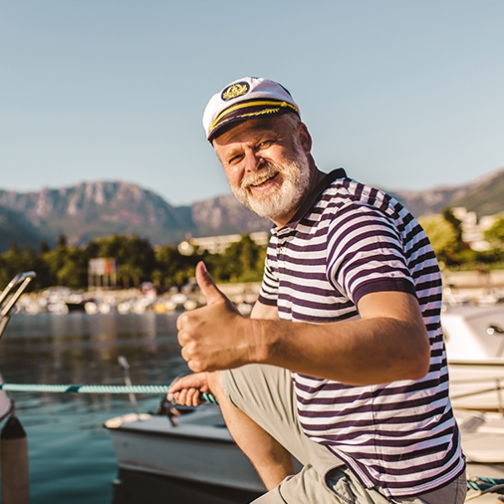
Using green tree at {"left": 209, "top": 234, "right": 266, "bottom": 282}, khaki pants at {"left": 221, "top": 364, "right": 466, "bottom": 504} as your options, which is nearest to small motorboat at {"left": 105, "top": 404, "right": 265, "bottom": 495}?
khaki pants at {"left": 221, "top": 364, "right": 466, "bottom": 504}

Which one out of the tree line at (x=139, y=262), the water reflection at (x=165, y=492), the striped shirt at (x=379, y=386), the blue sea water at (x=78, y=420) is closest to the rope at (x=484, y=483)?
the striped shirt at (x=379, y=386)

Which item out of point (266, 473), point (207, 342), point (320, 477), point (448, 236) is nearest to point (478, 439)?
point (266, 473)

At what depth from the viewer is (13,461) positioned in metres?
5.45

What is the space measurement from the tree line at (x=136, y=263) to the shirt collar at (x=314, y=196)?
102 m

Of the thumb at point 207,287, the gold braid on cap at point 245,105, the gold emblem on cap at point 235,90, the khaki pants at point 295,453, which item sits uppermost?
the gold emblem on cap at point 235,90

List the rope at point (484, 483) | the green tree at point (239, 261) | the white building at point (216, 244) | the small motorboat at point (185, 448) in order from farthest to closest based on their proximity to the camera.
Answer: the white building at point (216, 244), the green tree at point (239, 261), the small motorboat at point (185, 448), the rope at point (484, 483)

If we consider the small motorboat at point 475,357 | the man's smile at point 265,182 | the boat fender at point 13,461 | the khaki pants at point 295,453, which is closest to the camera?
the khaki pants at point 295,453

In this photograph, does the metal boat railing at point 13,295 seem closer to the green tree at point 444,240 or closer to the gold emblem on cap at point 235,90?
the gold emblem on cap at point 235,90

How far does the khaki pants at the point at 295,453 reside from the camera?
2.04m

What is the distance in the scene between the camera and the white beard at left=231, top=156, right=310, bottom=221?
227cm

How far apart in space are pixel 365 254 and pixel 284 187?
0.63 metres

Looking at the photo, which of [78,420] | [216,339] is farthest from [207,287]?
[78,420]

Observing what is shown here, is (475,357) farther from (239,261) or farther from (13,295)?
(239,261)

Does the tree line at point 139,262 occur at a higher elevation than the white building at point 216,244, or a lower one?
lower
